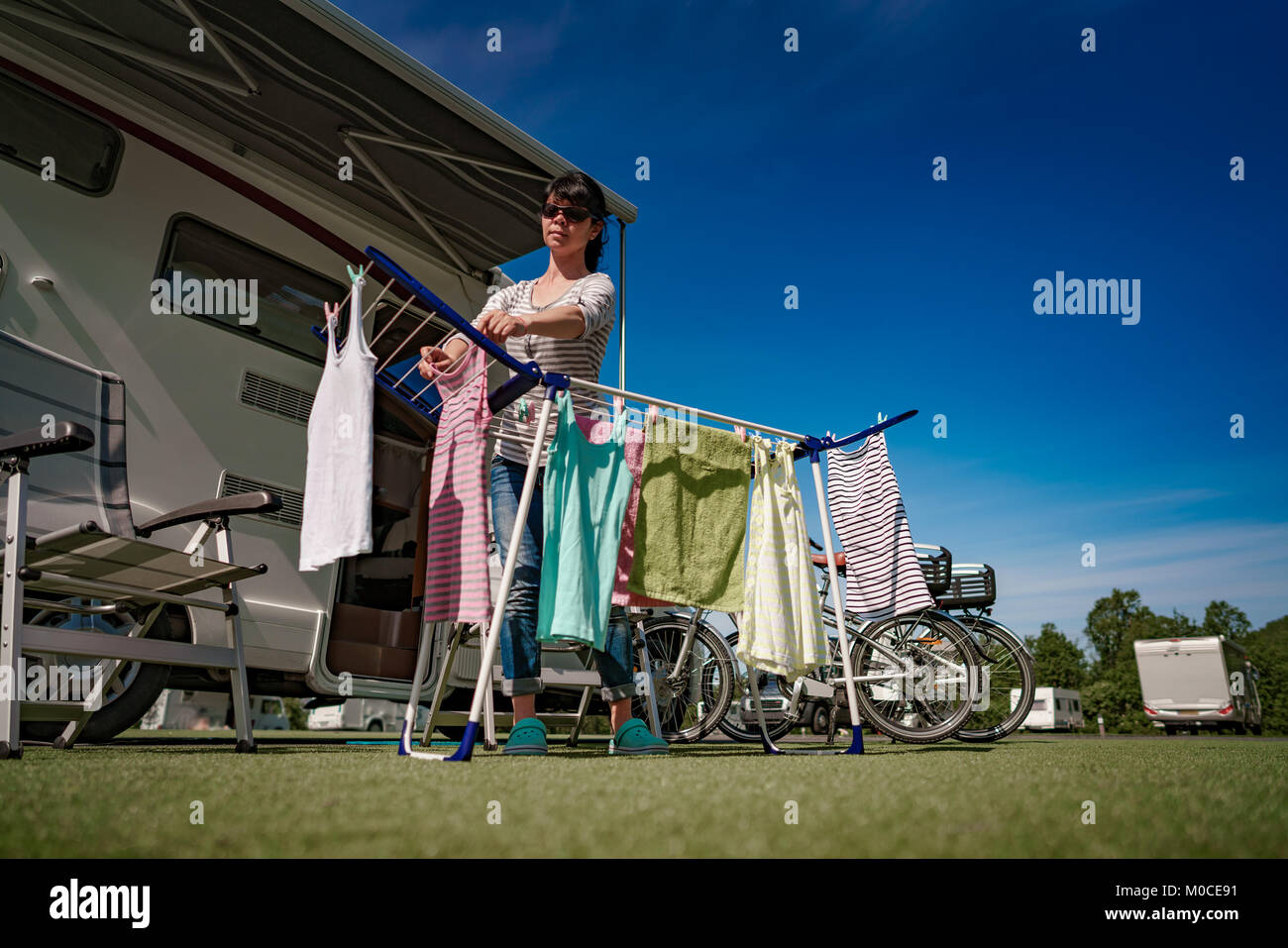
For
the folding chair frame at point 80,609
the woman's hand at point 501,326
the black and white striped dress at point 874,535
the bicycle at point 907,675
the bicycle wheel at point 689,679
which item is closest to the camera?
the folding chair frame at point 80,609

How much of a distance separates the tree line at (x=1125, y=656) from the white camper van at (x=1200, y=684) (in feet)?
26.9

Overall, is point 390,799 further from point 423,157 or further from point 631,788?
point 423,157

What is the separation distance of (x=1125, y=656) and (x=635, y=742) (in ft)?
156

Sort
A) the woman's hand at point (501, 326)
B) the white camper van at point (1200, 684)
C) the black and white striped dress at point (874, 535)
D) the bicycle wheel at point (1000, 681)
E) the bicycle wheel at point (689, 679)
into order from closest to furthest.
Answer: the woman's hand at point (501, 326), the black and white striped dress at point (874, 535), the bicycle wheel at point (689, 679), the bicycle wheel at point (1000, 681), the white camper van at point (1200, 684)

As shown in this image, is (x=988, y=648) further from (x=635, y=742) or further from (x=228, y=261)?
(x=228, y=261)

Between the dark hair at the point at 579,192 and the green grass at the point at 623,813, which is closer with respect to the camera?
the green grass at the point at 623,813

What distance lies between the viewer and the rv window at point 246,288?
3520 millimetres

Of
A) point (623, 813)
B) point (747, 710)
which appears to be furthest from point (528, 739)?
point (747, 710)

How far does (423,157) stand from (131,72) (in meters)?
1.27

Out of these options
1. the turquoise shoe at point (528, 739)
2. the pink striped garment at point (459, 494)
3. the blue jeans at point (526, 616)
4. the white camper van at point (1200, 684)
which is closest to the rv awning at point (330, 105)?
the pink striped garment at point (459, 494)

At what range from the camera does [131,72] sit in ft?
11.3

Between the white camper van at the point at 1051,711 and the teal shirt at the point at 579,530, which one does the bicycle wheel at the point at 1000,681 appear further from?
the white camper van at the point at 1051,711
